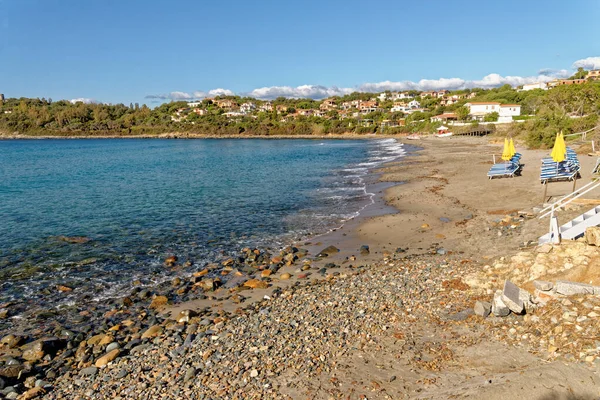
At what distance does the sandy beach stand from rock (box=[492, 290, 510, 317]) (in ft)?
0.48

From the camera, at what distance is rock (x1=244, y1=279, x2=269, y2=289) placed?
1290 centimetres

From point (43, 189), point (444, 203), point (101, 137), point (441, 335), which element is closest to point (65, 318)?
point (441, 335)

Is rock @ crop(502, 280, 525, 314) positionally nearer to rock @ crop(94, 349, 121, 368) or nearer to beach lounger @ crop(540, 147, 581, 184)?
rock @ crop(94, 349, 121, 368)

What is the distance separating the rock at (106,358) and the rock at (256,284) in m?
4.76

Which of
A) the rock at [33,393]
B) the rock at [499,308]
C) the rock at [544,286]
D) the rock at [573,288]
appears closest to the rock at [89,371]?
the rock at [33,393]

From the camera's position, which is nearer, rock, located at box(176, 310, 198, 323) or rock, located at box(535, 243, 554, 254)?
rock, located at box(535, 243, 554, 254)

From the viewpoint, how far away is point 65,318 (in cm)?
1136

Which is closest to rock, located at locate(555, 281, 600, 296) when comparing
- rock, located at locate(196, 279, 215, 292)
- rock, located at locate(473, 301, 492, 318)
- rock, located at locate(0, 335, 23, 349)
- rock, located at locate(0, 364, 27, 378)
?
rock, located at locate(473, 301, 492, 318)

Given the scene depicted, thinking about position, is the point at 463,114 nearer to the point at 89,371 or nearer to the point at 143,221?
the point at 143,221

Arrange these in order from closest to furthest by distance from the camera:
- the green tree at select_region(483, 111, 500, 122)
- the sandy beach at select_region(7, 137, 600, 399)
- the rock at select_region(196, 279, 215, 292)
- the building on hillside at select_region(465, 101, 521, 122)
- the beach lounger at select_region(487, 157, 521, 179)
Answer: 1. the sandy beach at select_region(7, 137, 600, 399)
2. the rock at select_region(196, 279, 215, 292)
3. the beach lounger at select_region(487, 157, 521, 179)
4. the green tree at select_region(483, 111, 500, 122)
5. the building on hillside at select_region(465, 101, 521, 122)

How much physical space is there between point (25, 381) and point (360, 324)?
23.8 feet

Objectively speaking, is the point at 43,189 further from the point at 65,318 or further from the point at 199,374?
the point at 199,374

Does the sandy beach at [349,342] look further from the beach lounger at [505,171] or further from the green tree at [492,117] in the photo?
the green tree at [492,117]

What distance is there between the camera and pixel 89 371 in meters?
8.35
